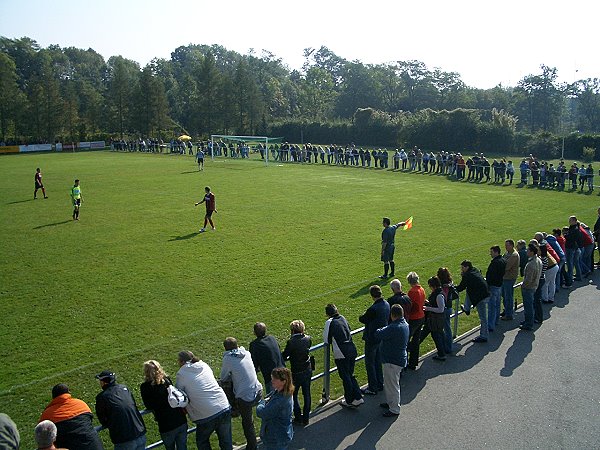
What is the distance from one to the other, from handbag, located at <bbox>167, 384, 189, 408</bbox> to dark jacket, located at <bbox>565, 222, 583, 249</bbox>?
11.7 metres

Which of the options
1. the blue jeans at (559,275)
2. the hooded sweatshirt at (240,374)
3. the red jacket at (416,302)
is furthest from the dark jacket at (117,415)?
the blue jeans at (559,275)

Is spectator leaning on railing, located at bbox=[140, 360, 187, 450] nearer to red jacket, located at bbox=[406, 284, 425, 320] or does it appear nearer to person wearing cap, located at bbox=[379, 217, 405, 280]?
red jacket, located at bbox=[406, 284, 425, 320]

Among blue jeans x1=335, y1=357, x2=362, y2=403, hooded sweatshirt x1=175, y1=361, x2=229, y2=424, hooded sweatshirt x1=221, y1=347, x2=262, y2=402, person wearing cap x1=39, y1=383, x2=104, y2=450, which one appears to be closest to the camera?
person wearing cap x1=39, y1=383, x2=104, y2=450

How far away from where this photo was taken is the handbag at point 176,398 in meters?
6.16

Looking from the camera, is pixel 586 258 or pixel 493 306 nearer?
pixel 493 306

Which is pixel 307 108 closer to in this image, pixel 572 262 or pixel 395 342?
pixel 572 262

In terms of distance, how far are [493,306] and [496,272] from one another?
0.76m

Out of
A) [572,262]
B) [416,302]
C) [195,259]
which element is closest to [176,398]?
[416,302]

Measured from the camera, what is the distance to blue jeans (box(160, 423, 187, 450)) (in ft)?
21.0

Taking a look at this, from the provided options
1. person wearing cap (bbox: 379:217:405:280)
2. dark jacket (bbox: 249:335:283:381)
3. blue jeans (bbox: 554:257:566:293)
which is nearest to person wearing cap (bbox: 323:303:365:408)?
dark jacket (bbox: 249:335:283:381)

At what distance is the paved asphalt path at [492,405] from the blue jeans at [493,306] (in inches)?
12.7

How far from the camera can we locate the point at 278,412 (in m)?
6.28

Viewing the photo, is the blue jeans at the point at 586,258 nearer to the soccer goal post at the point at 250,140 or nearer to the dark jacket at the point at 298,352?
the dark jacket at the point at 298,352

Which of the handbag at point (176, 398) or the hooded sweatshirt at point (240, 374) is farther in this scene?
the hooded sweatshirt at point (240, 374)
